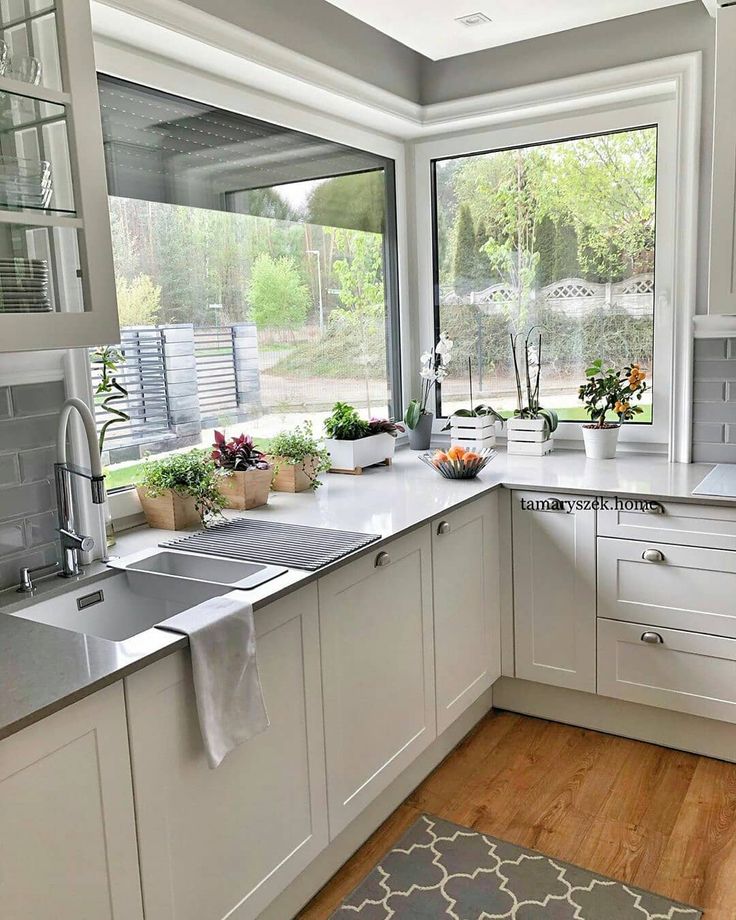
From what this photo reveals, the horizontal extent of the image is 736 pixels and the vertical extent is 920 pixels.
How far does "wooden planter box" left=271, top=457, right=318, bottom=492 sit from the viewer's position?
2.92 m

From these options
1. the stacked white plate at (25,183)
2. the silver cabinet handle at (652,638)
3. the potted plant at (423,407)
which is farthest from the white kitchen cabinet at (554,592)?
the stacked white plate at (25,183)

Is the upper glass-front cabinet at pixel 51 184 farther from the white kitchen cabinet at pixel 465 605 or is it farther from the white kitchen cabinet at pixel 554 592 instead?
the white kitchen cabinet at pixel 554 592

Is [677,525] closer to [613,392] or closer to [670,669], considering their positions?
[670,669]

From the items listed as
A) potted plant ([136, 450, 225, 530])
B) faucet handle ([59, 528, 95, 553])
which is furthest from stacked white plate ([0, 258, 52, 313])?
potted plant ([136, 450, 225, 530])

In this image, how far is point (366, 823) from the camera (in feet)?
7.93

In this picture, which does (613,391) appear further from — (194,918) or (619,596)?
(194,918)

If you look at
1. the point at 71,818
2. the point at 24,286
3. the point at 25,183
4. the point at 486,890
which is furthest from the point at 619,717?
the point at 25,183

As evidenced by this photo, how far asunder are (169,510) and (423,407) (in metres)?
1.56

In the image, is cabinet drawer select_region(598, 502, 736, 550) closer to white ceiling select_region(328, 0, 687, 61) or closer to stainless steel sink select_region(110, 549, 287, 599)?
stainless steel sink select_region(110, 549, 287, 599)

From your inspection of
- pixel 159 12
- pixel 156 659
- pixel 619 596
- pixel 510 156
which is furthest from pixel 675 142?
pixel 156 659

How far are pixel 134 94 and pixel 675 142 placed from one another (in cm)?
193

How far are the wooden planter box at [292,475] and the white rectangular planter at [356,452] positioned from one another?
237mm

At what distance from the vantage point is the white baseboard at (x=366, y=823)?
2.11 metres

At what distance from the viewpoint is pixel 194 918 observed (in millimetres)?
1705
